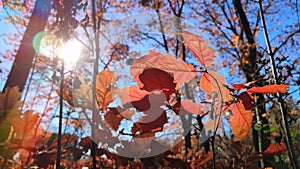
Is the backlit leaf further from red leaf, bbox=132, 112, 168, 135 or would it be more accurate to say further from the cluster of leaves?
red leaf, bbox=132, 112, 168, 135

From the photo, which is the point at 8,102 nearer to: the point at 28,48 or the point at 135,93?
the point at 135,93

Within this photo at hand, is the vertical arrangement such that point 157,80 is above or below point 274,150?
above

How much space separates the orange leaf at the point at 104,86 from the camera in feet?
1.86

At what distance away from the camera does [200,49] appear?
0.45 meters

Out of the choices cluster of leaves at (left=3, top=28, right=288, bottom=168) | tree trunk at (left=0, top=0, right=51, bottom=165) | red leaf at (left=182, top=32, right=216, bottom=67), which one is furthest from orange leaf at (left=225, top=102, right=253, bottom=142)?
tree trunk at (left=0, top=0, right=51, bottom=165)

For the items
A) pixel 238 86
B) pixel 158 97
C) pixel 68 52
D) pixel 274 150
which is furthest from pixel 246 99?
pixel 68 52

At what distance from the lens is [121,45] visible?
7.70m

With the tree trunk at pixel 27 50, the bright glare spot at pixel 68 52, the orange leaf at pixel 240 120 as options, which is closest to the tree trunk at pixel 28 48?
the tree trunk at pixel 27 50

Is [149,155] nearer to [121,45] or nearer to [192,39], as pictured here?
[192,39]

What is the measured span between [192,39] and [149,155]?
348mm

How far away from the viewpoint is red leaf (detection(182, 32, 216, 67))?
0.44 metres

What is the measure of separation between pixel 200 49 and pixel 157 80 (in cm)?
9

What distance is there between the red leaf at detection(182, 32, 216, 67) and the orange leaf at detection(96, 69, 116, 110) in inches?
7.8

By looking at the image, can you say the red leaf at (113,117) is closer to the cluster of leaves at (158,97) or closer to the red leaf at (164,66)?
the cluster of leaves at (158,97)
